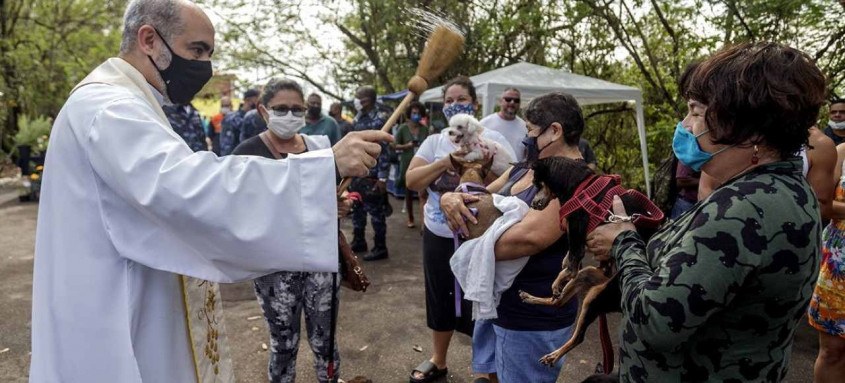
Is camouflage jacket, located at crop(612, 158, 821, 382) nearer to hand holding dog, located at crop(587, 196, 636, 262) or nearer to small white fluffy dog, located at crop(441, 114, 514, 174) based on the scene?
hand holding dog, located at crop(587, 196, 636, 262)

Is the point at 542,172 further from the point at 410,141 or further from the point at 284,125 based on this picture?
the point at 410,141

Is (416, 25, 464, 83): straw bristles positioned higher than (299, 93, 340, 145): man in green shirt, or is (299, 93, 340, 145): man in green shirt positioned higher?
(416, 25, 464, 83): straw bristles

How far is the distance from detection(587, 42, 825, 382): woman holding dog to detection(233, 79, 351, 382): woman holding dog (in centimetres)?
185

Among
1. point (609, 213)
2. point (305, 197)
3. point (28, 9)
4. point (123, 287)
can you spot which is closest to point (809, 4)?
point (609, 213)

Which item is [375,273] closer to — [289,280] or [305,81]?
[289,280]

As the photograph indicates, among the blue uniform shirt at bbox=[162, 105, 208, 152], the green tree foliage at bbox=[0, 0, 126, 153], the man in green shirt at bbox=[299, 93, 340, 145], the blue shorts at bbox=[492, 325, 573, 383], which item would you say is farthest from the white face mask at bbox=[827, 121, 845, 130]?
the green tree foliage at bbox=[0, 0, 126, 153]

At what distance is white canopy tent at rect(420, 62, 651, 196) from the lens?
6965mm

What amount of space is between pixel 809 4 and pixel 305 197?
5.88m

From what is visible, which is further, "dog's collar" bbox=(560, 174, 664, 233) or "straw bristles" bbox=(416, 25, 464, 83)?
"straw bristles" bbox=(416, 25, 464, 83)

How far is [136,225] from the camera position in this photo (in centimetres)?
158

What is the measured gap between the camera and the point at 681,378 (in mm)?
1482

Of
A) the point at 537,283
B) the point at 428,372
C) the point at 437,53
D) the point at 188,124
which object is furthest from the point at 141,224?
the point at 188,124

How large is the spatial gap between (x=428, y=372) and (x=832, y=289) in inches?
97.1

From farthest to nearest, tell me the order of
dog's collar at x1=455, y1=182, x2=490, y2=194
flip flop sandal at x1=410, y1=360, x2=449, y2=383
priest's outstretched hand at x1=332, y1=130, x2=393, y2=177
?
1. flip flop sandal at x1=410, y1=360, x2=449, y2=383
2. dog's collar at x1=455, y1=182, x2=490, y2=194
3. priest's outstretched hand at x1=332, y1=130, x2=393, y2=177
